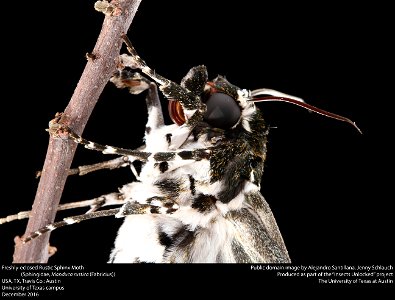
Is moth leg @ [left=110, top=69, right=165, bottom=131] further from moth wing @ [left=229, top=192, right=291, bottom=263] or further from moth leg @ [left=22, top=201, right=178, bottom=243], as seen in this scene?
moth wing @ [left=229, top=192, right=291, bottom=263]

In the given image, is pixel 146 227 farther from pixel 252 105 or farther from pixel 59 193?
pixel 252 105

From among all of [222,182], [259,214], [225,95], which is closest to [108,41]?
[225,95]

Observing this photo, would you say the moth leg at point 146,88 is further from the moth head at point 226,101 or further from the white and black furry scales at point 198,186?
the moth head at point 226,101

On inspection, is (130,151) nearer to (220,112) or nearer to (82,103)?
(82,103)

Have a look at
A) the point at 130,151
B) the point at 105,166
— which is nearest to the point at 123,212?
the point at 130,151

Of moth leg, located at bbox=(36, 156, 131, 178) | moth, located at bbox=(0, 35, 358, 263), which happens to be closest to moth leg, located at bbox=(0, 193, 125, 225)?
moth, located at bbox=(0, 35, 358, 263)

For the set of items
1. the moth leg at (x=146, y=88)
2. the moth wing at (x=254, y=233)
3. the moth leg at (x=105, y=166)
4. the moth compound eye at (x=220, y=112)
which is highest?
the moth leg at (x=146, y=88)

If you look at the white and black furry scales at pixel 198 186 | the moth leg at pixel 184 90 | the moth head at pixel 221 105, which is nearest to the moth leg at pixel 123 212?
the white and black furry scales at pixel 198 186
